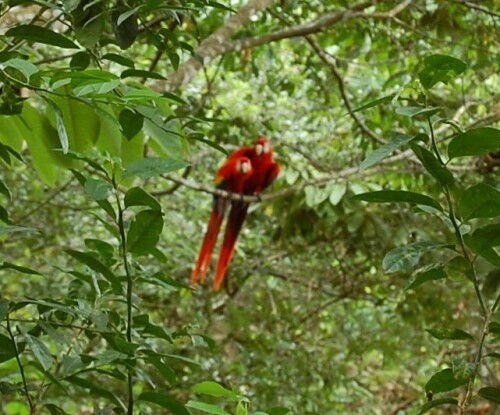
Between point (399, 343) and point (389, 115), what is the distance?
918 mm

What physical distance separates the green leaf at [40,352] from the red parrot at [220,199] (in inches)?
82.5

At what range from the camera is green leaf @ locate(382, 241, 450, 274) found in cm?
67

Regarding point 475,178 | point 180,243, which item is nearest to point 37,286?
point 180,243

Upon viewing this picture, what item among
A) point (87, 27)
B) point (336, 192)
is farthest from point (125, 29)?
point (336, 192)

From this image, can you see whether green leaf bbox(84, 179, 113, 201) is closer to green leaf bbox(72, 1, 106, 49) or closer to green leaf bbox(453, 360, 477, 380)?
green leaf bbox(72, 1, 106, 49)

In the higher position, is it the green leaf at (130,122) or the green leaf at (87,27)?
the green leaf at (87,27)

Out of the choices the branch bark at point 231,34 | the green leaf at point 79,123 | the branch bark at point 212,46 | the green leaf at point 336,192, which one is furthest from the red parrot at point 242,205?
the green leaf at point 79,123

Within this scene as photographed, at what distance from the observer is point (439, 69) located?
24.4 inches

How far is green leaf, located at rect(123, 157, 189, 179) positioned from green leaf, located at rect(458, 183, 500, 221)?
23 centimetres

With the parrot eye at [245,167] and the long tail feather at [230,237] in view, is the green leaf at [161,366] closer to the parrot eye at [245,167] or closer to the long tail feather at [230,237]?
the long tail feather at [230,237]

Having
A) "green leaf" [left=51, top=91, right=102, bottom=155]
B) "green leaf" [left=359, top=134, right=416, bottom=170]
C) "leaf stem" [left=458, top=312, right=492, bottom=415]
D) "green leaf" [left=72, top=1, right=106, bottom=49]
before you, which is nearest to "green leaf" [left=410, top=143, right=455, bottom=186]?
"green leaf" [left=359, top=134, right=416, bottom=170]

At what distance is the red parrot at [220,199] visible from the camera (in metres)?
2.84

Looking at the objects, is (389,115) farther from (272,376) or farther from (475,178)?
(272,376)

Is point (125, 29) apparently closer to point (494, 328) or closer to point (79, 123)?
point (79, 123)
